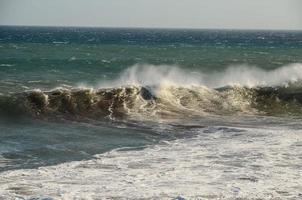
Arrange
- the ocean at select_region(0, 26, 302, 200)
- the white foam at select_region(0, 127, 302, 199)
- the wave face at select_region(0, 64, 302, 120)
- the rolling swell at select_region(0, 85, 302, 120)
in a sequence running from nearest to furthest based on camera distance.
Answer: the white foam at select_region(0, 127, 302, 199) → the ocean at select_region(0, 26, 302, 200) → the rolling swell at select_region(0, 85, 302, 120) → the wave face at select_region(0, 64, 302, 120)

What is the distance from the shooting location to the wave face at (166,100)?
22.0m

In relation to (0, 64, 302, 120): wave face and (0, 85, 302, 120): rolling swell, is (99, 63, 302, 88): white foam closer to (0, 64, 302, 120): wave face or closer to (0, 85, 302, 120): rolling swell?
(0, 64, 302, 120): wave face

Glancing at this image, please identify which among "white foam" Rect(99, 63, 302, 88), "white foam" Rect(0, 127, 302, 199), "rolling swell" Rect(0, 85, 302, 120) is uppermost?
"white foam" Rect(99, 63, 302, 88)

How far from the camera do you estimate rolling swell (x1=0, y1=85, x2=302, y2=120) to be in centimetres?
2167

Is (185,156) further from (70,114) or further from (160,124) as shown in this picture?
(70,114)

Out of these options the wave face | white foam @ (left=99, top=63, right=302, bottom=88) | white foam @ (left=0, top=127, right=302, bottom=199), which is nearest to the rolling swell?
the wave face

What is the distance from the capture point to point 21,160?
12914mm

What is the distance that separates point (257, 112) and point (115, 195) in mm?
14808

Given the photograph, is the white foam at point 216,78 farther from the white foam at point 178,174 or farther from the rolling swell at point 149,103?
the white foam at point 178,174

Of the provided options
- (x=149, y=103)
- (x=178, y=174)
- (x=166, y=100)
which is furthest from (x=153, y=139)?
(x=166, y=100)

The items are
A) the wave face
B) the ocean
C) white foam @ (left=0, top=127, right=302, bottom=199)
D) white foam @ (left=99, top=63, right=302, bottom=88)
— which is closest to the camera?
white foam @ (left=0, top=127, right=302, bottom=199)

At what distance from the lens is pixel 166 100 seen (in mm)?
24969

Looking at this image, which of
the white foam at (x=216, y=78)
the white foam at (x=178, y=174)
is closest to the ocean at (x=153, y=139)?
the white foam at (x=178, y=174)

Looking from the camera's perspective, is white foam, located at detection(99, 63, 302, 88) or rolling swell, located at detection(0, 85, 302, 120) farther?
white foam, located at detection(99, 63, 302, 88)
